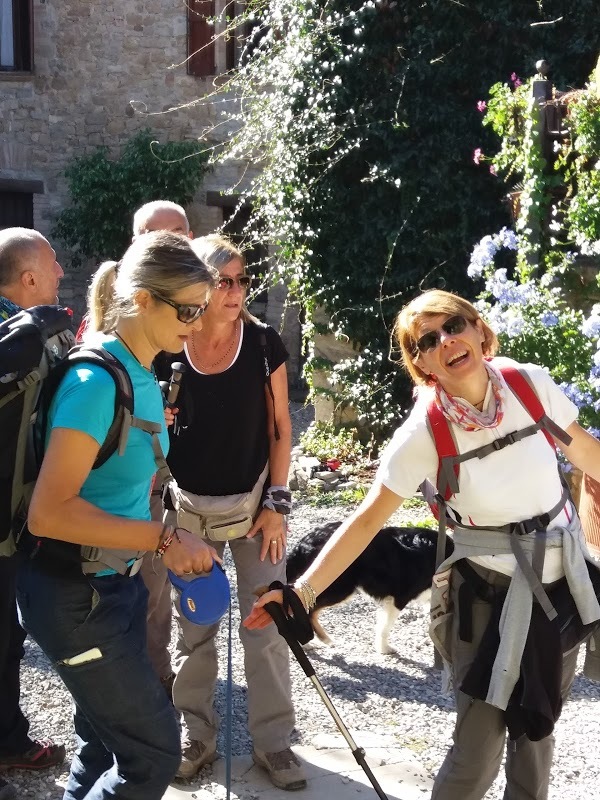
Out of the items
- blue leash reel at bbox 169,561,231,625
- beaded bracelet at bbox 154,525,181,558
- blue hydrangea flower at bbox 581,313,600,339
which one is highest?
blue hydrangea flower at bbox 581,313,600,339

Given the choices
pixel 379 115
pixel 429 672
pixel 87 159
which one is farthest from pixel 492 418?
pixel 87 159

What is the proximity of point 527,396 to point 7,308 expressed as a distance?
1.69 metres

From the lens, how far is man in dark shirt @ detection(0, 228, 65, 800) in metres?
3.26

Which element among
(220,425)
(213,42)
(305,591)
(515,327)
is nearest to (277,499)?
(220,425)

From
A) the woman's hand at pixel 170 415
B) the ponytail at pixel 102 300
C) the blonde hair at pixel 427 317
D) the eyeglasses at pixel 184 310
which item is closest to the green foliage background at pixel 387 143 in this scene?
the woman's hand at pixel 170 415

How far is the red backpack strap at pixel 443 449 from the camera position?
2.52m

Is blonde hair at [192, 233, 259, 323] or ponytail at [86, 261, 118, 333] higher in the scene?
blonde hair at [192, 233, 259, 323]

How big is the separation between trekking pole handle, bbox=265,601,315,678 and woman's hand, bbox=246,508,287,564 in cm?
80

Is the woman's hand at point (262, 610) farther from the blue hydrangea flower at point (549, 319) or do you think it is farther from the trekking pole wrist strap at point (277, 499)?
the blue hydrangea flower at point (549, 319)

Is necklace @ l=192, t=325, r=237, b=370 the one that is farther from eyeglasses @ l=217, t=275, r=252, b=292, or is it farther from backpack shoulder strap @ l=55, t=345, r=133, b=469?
backpack shoulder strap @ l=55, t=345, r=133, b=469

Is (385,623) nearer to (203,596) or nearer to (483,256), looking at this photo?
(203,596)

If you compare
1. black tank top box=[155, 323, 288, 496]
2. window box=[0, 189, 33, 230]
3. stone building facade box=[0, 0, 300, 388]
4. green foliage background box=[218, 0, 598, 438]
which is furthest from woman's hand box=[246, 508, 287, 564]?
window box=[0, 189, 33, 230]

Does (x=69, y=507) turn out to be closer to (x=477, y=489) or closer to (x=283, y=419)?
(x=477, y=489)

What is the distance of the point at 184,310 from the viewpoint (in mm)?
2396
